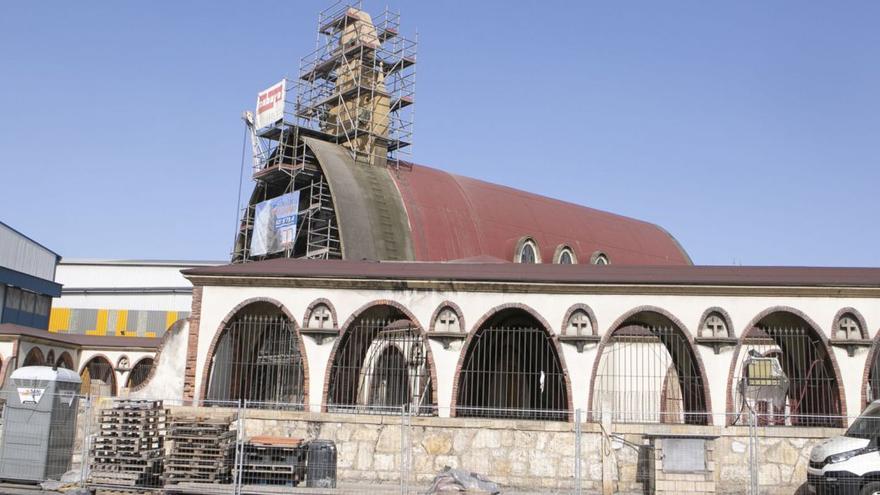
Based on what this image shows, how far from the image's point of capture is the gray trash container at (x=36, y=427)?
62.8 feet

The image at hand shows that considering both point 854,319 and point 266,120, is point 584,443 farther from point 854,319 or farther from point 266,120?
point 266,120

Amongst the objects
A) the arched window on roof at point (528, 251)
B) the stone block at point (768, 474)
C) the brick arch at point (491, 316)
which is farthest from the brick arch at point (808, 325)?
the arched window on roof at point (528, 251)

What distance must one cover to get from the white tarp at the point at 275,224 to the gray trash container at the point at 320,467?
20.7m

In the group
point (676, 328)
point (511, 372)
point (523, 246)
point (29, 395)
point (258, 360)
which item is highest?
point (523, 246)

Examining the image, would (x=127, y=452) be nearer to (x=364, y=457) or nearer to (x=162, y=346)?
(x=364, y=457)

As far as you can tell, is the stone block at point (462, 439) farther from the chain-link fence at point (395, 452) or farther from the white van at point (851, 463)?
the white van at point (851, 463)

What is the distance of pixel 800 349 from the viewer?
25.5 m

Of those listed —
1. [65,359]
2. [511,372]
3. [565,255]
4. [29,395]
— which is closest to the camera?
[29,395]

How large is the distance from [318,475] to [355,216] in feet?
64.2

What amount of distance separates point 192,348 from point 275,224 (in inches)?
681

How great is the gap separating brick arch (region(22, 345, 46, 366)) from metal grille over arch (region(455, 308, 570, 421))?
24960 millimetres

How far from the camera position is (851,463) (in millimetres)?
17203

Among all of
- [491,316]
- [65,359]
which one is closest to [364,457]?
[491,316]

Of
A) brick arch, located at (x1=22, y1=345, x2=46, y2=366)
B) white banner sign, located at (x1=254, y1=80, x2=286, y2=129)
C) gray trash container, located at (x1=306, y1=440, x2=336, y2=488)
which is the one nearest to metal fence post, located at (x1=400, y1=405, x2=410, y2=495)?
gray trash container, located at (x1=306, y1=440, x2=336, y2=488)
